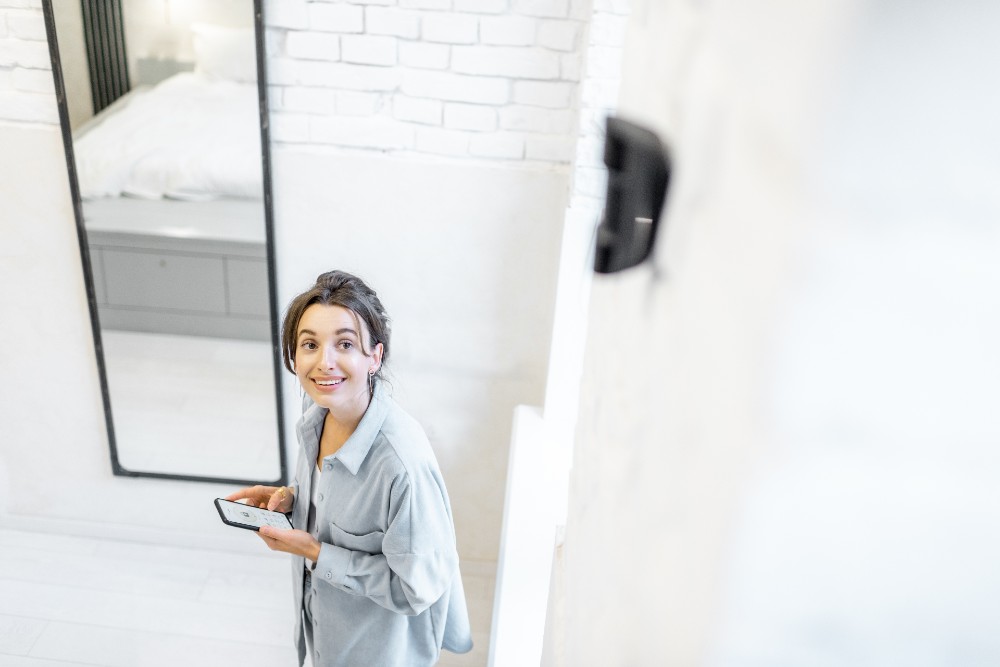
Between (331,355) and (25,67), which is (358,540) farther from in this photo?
(25,67)

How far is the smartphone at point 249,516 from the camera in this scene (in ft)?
4.80

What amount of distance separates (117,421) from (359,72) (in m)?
1.37

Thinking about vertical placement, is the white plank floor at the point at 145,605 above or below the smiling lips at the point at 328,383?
below

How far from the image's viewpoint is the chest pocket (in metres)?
1.42

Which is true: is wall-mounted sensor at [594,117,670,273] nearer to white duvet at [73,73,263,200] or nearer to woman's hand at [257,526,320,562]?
woman's hand at [257,526,320,562]

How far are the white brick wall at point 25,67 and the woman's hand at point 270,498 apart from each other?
1218 millimetres

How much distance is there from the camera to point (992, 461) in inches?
9.4

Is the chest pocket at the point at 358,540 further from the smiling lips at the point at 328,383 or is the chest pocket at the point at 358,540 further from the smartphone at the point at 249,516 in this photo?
the smiling lips at the point at 328,383

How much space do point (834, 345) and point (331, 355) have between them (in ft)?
3.96

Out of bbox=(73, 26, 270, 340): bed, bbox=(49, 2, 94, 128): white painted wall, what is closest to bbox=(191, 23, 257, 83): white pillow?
bbox=(73, 26, 270, 340): bed

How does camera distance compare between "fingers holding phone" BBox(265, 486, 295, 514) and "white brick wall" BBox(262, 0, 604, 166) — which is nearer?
"fingers holding phone" BBox(265, 486, 295, 514)

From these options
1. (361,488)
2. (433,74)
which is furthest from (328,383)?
(433,74)

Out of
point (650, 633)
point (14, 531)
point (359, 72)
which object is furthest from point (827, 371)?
point (14, 531)

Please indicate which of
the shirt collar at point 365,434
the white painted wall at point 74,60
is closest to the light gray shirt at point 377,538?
the shirt collar at point 365,434
